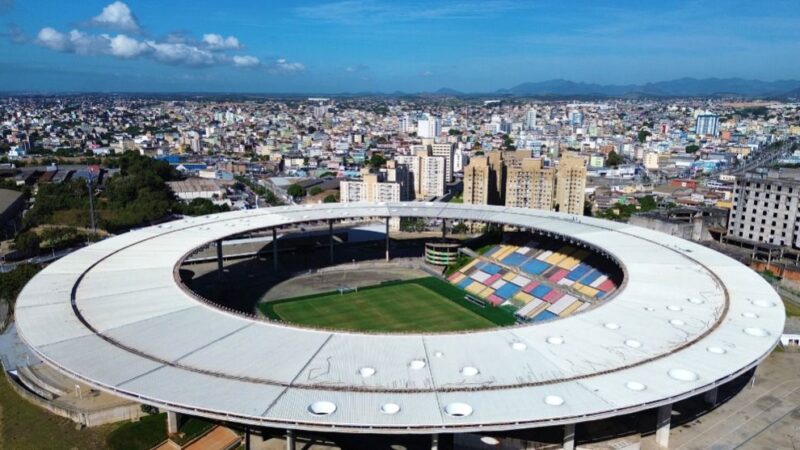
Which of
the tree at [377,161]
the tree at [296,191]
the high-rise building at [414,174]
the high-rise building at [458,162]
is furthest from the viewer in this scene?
the high-rise building at [458,162]

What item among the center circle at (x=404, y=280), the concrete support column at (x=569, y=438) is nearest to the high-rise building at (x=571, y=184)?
the center circle at (x=404, y=280)

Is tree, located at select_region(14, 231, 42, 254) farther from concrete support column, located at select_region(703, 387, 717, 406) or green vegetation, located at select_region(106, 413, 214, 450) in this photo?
concrete support column, located at select_region(703, 387, 717, 406)

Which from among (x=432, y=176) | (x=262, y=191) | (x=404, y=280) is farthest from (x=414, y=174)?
(x=404, y=280)

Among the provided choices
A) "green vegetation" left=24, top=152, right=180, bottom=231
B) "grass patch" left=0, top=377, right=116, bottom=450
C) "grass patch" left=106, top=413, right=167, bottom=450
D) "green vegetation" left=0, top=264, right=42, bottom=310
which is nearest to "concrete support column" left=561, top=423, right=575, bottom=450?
"grass patch" left=106, top=413, right=167, bottom=450

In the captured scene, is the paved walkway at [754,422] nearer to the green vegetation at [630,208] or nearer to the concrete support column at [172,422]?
the concrete support column at [172,422]

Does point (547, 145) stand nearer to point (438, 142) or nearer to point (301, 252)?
point (438, 142)
